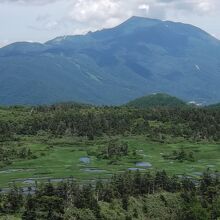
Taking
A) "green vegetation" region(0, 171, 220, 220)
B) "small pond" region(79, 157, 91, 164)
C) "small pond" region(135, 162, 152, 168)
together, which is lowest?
"green vegetation" region(0, 171, 220, 220)

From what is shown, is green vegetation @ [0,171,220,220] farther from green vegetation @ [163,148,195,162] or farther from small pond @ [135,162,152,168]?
green vegetation @ [163,148,195,162]

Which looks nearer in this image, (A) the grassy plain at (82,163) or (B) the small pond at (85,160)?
(A) the grassy plain at (82,163)

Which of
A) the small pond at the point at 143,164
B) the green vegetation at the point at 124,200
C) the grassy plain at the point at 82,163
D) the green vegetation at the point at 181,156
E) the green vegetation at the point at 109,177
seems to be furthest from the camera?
the green vegetation at the point at 181,156

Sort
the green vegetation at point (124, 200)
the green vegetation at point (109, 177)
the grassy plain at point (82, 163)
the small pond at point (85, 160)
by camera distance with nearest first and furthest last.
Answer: the green vegetation at point (124, 200) < the green vegetation at point (109, 177) < the grassy plain at point (82, 163) < the small pond at point (85, 160)

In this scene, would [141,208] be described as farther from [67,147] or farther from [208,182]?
[67,147]

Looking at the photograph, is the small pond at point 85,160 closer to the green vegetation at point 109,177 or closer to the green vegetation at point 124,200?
the green vegetation at point 109,177

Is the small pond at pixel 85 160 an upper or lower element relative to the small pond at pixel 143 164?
upper

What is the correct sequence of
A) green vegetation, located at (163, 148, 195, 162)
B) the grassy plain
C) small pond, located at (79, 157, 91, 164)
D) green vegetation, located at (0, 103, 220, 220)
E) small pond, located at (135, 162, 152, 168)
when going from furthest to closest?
green vegetation, located at (163, 148, 195, 162), small pond, located at (79, 157, 91, 164), small pond, located at (135, 162, 152, 168), the grassy plain, green vegetation, located at (0, 103, 220, 220)

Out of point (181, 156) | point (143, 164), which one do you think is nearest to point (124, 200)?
point (143, 164)

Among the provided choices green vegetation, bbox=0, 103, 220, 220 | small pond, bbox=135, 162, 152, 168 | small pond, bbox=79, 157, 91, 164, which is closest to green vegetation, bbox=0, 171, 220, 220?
green vegetation, bbox=0, 103, 220, 220

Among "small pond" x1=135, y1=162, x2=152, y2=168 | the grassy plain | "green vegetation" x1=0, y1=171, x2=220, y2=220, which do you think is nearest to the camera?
"green vegetation" x1=0, y1=171, x2=220, y2=220

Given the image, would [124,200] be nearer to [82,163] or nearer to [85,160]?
[82,163]

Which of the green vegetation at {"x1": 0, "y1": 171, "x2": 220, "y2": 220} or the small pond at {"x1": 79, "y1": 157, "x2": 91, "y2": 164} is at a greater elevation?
the small pond at {"x1": 79, "y1": 157, "x2": 91, "y2": 164}

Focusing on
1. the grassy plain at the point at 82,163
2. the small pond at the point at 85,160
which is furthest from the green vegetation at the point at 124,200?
the small pond at the point at 85,160
